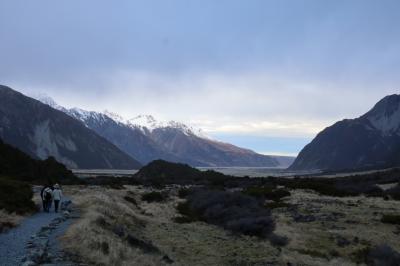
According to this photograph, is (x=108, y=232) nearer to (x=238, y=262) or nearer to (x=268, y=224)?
(x=238, y=262)

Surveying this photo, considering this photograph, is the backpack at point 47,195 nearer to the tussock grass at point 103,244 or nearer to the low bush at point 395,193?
the tussock grass at point 103,244

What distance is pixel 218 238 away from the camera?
27656 mm

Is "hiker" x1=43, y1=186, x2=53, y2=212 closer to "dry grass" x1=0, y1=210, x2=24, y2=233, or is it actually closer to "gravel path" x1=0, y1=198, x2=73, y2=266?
"gravel path" x1=0, y1=198, x2=73, y2=266

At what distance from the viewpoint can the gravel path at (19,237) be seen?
15500 mm

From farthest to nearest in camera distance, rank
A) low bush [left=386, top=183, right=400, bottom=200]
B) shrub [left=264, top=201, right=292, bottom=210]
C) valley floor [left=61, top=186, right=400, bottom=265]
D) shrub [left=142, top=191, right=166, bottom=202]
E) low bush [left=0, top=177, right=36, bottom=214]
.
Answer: low bush [left=386, top=183, right=400, bottom=200], shrub [left=142, top=191, right=166, bottom=202], shrub [left=264, top=201, right=292, bottom=210], low bush [left=0, top=177, right=36, bottom=214], valley floor [left=61, top=186, right=400, bottom=265]

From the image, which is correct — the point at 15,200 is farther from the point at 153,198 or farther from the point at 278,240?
the point at 153,198

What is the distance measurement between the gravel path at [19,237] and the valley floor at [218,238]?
143 cm

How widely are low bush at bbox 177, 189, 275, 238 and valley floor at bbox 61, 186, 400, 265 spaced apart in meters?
0.93

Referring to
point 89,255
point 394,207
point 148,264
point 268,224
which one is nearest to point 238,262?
point 148,264

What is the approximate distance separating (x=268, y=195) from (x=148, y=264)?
3541cm

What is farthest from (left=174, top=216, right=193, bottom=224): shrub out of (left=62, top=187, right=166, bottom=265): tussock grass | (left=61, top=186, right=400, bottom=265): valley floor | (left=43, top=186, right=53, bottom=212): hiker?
(left=43, top=186, right=53, bottom=212): hiker

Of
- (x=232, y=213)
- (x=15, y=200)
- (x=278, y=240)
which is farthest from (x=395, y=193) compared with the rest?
(x=15, y=200)

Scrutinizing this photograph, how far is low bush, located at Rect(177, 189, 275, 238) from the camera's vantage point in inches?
1204

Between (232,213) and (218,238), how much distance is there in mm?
8686
